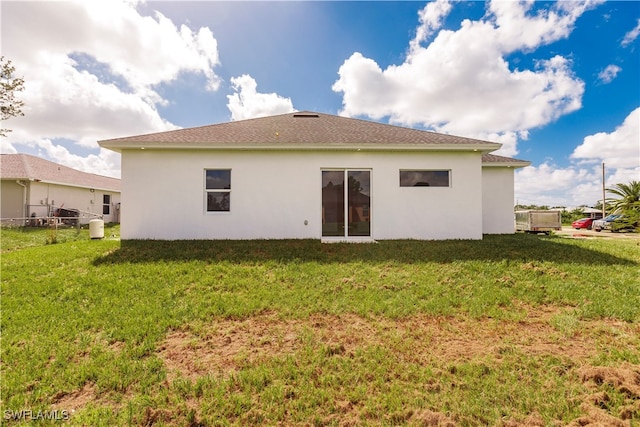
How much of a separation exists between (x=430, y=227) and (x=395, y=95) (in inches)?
324

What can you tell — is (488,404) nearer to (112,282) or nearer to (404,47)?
(112,282)

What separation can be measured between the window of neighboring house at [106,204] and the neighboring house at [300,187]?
16.2 meters

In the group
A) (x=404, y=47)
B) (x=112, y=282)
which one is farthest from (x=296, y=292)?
(x=404, y=47)

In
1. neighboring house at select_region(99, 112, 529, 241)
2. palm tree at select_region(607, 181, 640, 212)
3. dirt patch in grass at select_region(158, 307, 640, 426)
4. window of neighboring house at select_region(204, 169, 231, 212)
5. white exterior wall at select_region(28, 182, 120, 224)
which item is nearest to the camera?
dirt patch in grass at select_region(158, 307, 640, 426)

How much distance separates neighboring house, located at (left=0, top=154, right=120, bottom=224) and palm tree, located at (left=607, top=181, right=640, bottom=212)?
20.0 metres

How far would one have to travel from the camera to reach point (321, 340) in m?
3.32

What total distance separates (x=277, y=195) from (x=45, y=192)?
17.4 metres

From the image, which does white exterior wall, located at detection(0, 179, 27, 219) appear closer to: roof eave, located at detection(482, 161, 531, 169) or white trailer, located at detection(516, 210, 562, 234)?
roof eave, located at detection(482, 161, 531, 169)

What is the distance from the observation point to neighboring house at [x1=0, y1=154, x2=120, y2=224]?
14.6m

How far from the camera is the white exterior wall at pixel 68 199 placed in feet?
50.3

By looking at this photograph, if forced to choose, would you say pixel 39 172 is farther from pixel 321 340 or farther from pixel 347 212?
pixel 321 340

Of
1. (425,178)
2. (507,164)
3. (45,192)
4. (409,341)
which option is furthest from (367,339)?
(45,192)

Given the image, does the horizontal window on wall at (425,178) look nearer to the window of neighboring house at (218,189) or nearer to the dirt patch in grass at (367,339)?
the dirt patch in grass at (367,339)

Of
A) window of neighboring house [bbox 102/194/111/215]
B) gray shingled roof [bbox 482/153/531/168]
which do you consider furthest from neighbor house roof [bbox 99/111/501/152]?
window of neighboring house [bbox 102/194/111/215]
